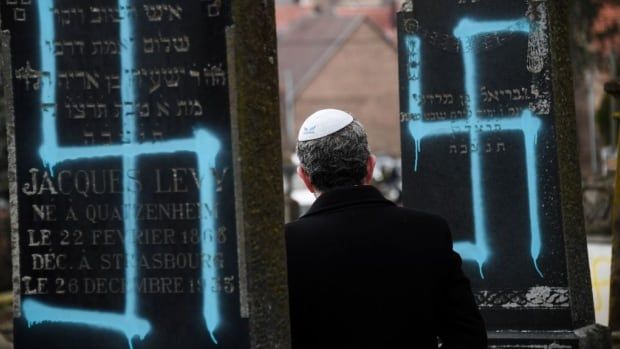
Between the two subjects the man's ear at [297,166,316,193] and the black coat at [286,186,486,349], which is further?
the man's ear at [297,166,316,193]

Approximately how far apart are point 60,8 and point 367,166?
98 centimetres

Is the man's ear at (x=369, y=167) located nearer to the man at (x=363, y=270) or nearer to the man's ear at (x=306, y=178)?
the man at (x=363, y=270)

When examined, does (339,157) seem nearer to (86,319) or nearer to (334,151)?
(334,151)

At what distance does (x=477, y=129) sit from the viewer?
6.12 metres

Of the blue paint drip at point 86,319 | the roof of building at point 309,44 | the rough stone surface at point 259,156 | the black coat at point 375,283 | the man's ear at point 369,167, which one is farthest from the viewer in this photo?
the roof of building at point 309,44

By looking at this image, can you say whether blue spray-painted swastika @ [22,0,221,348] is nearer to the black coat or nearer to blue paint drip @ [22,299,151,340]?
blue paint drip @ [22,299,151,340]

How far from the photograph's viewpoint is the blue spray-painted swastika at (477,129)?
6.05 meters

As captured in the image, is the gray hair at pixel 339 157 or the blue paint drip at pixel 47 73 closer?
the blue paint drip at pixel 47 73

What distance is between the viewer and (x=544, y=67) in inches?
237

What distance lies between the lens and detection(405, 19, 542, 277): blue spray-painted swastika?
6.05 metres

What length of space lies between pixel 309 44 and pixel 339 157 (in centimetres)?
7976

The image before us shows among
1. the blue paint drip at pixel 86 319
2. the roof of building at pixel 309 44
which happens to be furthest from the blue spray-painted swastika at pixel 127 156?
the roof of building at pixel 309 44

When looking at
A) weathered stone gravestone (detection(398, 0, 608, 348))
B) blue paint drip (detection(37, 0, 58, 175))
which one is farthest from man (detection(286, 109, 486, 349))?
weathered stone gravestone (detection(398, 0, 608, 348))

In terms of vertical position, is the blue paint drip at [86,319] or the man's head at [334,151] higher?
the man's head at [334,151]
